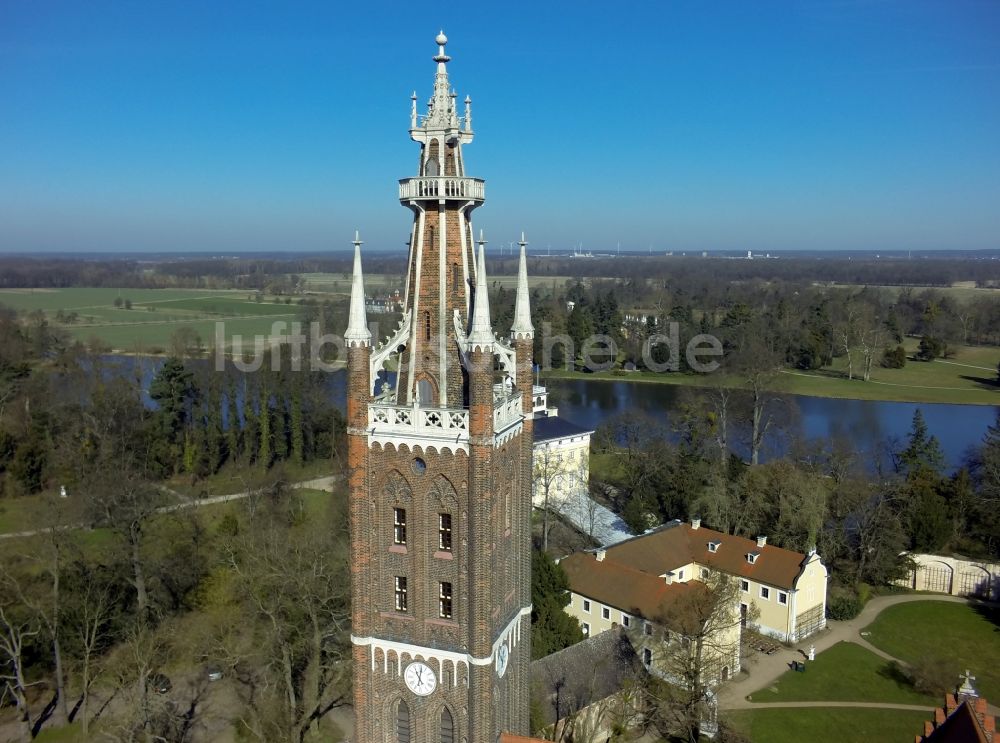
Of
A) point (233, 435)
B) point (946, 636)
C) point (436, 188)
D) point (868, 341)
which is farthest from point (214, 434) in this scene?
point (868, 341)

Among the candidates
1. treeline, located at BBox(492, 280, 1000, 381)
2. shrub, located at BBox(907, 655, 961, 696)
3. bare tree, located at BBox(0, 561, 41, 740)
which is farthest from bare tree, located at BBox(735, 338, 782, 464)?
bare tree, located at BBox(0, 561, 41, 740)

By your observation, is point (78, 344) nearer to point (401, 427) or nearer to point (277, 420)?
point (277, 420)

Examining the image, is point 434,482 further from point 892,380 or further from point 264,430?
point 892,380

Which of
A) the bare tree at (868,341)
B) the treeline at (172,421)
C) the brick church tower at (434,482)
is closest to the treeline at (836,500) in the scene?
the treeline at (172,421)

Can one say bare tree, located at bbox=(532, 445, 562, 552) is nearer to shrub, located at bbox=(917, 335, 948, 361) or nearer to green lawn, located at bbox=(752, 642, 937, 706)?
green lawn, located at bbox=(752, 642, 937, 706)

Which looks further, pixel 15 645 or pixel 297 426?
pixel 297 426

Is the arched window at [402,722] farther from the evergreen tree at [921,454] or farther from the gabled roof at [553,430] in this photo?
the evergreen tree at [921,454]
